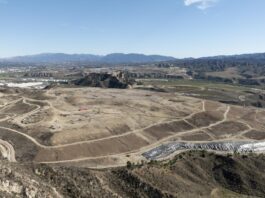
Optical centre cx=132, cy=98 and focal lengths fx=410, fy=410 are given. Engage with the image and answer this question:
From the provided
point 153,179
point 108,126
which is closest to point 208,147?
point 108,126

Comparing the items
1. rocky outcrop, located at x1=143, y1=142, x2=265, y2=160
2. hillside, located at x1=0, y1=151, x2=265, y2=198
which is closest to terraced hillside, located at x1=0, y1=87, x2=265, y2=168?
rocky outcrop, located at x1=143, y1=142, x2=265, y2=160

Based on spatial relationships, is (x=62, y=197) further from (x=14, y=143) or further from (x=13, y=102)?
(x=13, y=102)

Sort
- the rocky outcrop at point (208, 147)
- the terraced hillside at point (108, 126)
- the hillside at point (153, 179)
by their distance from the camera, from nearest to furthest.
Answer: the hillside at point (153, 179), the terraced hillside at point (108, 126), the rocky outcrop at point (208, 147)

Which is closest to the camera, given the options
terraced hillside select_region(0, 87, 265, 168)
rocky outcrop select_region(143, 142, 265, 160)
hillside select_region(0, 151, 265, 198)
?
hillside select_region(0, 151, 265, 198)

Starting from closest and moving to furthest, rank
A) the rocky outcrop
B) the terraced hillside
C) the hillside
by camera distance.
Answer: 1. the hillside
2. the terraced hillside
3. the rocky outcrop

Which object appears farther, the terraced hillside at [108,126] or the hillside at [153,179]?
the terraced hillside at [108,126]

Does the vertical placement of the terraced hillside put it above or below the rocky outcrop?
above

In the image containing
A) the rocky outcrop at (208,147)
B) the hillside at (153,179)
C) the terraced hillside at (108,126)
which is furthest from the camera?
the rocky outcrop at (208,147)

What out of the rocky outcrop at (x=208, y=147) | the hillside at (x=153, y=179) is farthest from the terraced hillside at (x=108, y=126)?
the hillside at (x=153, y=179)

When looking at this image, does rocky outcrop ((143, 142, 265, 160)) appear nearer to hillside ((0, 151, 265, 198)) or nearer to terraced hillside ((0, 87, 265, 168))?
terraced hillside ((0, 87, 265, 168))

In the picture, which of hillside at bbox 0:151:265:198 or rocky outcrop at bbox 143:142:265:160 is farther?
rocky outcrop at bbox 143:142:265:160

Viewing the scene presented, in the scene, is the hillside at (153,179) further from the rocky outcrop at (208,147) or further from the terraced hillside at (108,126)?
the terraced hillside at (108,126)
